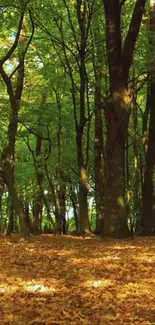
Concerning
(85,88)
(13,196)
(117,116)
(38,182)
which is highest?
(85,88)

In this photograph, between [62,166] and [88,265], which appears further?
[62,166]

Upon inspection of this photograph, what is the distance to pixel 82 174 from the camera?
13.9m

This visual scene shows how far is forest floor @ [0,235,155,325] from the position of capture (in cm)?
500

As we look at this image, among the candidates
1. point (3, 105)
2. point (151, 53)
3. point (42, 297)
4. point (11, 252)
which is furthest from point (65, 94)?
point (42, 297)

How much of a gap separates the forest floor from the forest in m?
0.01

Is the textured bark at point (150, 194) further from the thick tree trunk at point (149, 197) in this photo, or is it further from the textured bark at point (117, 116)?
the textured bark at point (117, 116)

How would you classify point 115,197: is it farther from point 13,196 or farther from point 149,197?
point 149,197

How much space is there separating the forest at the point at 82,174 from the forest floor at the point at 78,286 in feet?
0.05

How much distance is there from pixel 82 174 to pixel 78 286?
25.4 feet

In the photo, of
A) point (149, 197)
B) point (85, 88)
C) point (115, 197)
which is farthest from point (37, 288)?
point (85, 88)

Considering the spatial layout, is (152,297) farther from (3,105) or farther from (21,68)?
(3,105)

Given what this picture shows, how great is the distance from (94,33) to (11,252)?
8.75 m

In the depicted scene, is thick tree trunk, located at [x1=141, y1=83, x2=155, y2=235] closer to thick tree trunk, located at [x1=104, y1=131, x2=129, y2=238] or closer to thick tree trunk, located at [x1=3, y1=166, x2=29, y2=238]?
thick tree trunk, located at [x1=104, y1=131, x2=129, y2=238]

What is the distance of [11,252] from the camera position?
30.3 ft
